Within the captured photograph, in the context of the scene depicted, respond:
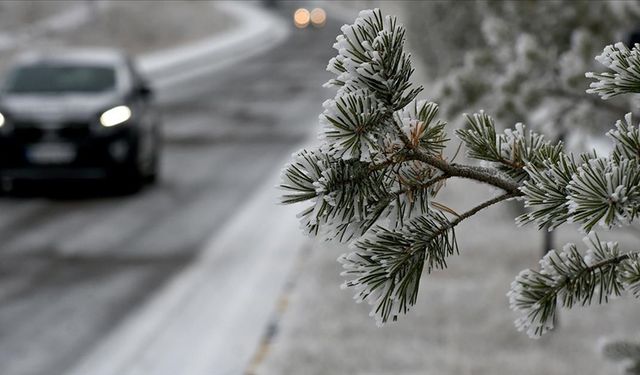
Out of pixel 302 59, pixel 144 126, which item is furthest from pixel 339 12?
pixel 144 126

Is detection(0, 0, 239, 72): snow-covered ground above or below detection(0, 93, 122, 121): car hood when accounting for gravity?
above

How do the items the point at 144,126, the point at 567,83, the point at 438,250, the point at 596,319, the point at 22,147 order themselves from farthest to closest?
the point at 144,126 → the point at 22,147 → the point at 596,319 → the point at 567,83 → the point at 438,250

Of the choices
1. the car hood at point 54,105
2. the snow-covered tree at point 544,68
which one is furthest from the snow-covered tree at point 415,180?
the car hood at point 54,105

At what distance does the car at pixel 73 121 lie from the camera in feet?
40.6

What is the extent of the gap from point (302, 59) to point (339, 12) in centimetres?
4533

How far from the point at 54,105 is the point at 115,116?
0.71 m

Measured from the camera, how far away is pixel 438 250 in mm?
2240

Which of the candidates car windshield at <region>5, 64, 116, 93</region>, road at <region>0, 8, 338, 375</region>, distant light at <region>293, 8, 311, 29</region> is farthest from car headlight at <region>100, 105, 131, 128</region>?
distant light at <region>293, 8, 311, 29</region>

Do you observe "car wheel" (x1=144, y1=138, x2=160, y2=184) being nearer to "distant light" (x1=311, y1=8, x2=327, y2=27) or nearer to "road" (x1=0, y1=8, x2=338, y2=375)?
"road" (x1=0, y1=8, x2=338, y2=375)

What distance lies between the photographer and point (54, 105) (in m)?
12.5

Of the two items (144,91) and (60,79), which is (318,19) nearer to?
(144,91)

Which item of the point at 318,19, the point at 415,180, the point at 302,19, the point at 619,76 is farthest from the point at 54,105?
the point at 318,19

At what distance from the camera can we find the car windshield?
12945 mm

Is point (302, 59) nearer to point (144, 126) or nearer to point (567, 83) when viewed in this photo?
point (144, 126)
